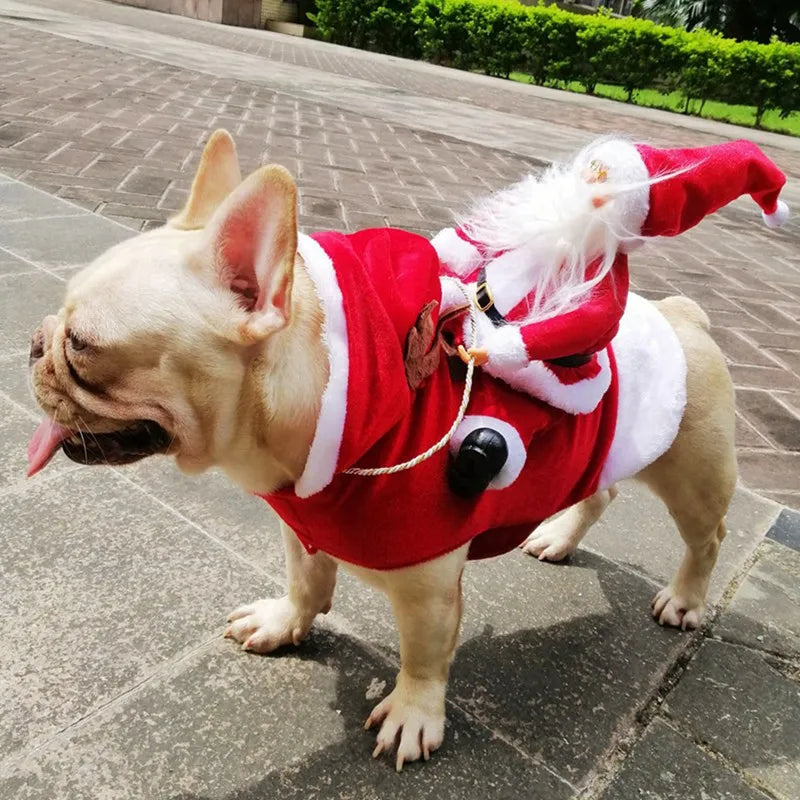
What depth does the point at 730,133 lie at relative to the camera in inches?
571

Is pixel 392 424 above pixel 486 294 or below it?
below

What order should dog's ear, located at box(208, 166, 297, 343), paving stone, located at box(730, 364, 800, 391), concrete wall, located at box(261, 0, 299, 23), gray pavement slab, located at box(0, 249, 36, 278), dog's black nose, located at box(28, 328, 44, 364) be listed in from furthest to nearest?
concrete wall, located at box(261, 0, 299, 23), paving stone, located at box(730, 364, 800, 391), gray pavement slab, located at box(0, 249, 36, 278), dog's black nose, located at box(28, 328, 44, 364), dog's ear, located at box(208, 166, 297, 343)

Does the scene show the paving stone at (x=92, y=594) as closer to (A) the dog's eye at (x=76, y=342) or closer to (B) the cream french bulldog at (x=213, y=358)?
(B) the cream french bulldog at (x=213, y=358)

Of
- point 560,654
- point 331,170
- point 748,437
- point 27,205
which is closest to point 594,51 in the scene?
point 331,170

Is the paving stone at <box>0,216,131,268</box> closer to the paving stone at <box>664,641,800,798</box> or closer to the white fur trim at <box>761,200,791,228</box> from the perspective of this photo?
Answer: the white fur trim at <box>761,200,791,228</box>

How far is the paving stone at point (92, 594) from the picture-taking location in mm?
1705

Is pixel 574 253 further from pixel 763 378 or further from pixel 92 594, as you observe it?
pixel 763 378

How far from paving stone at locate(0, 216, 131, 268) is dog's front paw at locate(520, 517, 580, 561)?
2.66 m

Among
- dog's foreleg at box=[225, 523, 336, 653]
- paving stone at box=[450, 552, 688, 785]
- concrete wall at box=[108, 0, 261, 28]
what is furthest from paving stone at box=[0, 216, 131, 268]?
concrete wall at box=[108, 0, 261, 28]

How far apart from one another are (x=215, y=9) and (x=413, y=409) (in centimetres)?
2443

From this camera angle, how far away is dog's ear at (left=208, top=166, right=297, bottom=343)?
1208 mm

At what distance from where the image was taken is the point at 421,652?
5.50 ft

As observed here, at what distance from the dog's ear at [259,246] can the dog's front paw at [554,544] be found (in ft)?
4.62

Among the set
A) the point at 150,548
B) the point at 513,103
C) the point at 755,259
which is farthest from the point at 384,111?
the point at 150,548
